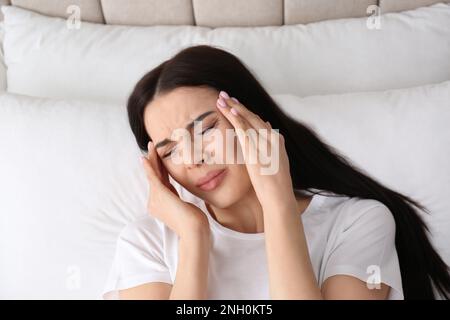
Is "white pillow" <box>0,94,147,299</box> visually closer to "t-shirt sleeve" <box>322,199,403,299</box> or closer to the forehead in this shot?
the forehead

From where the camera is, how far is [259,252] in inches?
34.7

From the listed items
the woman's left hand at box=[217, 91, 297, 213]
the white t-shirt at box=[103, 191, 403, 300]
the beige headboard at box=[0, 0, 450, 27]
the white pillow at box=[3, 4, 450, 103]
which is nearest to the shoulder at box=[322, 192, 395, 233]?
the white t-shirt at box=[103, 191, 403, 300]

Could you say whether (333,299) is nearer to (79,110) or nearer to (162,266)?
(162,266)

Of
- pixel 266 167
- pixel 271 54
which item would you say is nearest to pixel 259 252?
pixel 266 167

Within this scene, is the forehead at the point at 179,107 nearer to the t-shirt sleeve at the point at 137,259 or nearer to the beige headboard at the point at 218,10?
the t-shirt sleeve at the point at 137,259

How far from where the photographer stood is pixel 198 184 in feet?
2.82

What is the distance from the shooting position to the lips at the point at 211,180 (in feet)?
2.79

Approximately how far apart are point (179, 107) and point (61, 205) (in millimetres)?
289

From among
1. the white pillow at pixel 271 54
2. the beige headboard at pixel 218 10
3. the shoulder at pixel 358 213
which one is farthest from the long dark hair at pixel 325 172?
the beige headboard at pixel 218 10

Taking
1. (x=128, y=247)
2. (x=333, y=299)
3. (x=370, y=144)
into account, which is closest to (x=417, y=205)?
(x=370, y=144)

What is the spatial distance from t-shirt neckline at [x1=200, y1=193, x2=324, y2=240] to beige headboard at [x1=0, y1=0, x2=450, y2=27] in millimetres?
434

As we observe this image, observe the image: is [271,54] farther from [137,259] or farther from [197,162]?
[137,259]

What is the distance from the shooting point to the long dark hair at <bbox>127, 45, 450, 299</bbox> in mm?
936

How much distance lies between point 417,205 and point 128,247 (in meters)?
0.50
